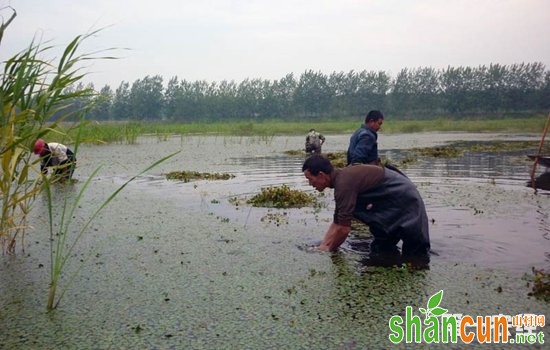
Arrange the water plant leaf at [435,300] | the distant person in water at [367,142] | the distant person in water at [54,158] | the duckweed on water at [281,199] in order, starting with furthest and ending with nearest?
the duckweed on water at [281,199], the distant person in water at [367,142], the distant person in water at [54,158], the water plant leaf at [435,300]

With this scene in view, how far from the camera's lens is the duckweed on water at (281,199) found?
23.2 feet

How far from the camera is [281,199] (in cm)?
715

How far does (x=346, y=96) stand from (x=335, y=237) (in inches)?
2670

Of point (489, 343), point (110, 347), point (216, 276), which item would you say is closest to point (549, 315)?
point (489, 343)

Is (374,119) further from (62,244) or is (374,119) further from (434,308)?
(62,244)

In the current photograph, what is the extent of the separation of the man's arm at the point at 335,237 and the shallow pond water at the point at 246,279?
0.27ft

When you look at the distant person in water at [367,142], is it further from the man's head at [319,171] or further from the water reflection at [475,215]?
the man's head at [319,171]

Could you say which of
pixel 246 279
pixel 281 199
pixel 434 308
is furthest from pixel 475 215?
pixel 246 279

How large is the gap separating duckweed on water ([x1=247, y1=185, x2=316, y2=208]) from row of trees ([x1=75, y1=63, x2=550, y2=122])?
53809 mm

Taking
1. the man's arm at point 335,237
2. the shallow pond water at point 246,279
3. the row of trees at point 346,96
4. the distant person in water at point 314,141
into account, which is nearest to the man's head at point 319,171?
the man's arm at point 335,237

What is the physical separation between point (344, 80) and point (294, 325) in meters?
75.0

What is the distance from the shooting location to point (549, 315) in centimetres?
290

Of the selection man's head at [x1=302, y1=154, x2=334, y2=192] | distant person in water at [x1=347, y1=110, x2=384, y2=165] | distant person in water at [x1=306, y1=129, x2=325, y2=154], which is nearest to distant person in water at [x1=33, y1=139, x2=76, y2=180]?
man's head at [x1=302, y1=154, x2=334, y2=192]

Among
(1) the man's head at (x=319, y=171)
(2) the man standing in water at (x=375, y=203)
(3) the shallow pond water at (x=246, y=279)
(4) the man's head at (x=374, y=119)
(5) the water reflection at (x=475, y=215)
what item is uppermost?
(4) the man's head at (x=374, y=119)
